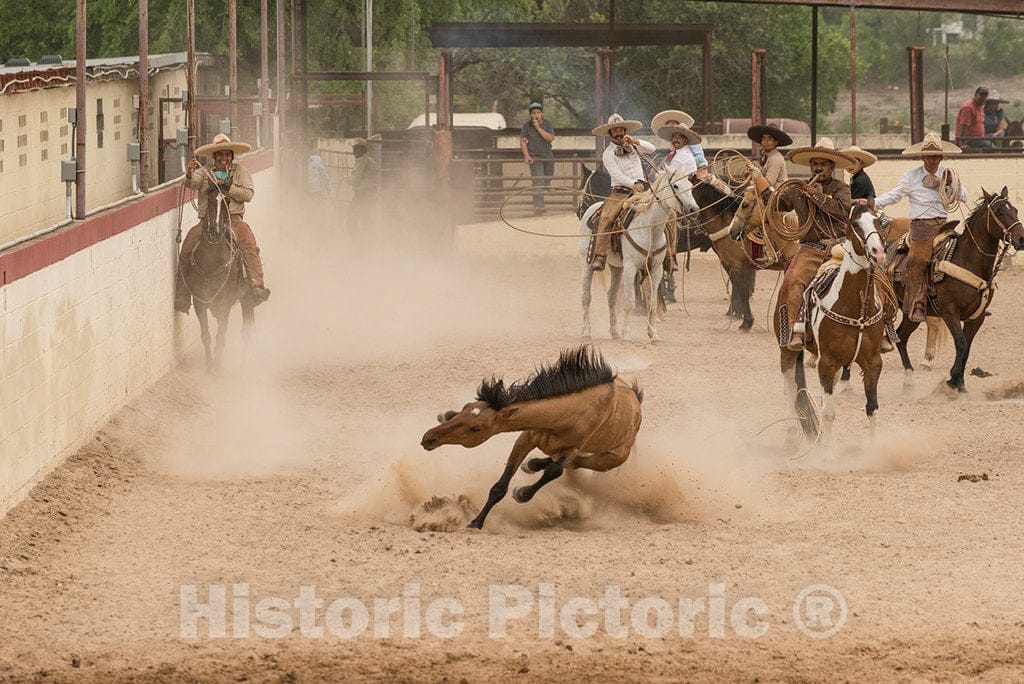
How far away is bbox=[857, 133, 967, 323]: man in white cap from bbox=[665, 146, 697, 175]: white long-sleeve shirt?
117 inches

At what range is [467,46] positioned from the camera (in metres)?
30.2

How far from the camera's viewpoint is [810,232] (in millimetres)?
12352

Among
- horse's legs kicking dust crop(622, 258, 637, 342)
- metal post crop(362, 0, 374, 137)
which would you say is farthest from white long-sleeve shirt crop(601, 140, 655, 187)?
metal post crop(362, 0, 374, 137)

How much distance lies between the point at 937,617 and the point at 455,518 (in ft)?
9.45

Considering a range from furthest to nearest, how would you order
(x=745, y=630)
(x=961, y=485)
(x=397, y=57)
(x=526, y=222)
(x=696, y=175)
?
(x=397, y=57), (x=526, y=222), (x=696, y=175), (x=961, y=485), (x=745, y=630)

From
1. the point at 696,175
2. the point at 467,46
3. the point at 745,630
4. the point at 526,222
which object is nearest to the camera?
the point at 745,630

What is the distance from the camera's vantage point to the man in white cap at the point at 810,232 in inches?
475

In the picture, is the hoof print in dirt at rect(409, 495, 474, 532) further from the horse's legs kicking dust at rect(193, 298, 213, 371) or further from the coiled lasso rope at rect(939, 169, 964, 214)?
the coiled lasso rope at rect(939, 169, 964, 214)

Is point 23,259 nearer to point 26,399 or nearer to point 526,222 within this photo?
point 26,399

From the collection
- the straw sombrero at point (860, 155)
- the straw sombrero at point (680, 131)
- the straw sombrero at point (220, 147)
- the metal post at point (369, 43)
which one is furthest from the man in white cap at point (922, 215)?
the metal post at point (369, 43)

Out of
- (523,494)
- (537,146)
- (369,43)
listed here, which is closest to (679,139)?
(537,146)

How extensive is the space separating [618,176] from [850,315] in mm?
5999

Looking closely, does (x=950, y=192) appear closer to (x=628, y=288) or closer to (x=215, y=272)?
(x=628, y=288)

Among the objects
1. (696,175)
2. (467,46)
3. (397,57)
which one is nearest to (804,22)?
(397,57)
